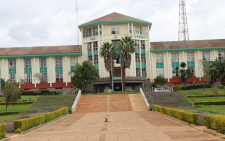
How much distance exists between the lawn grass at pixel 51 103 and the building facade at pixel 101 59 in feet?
57.4

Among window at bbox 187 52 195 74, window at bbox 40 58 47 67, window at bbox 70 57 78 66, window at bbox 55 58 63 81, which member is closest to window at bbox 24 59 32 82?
window at bbox 40 58 47 67

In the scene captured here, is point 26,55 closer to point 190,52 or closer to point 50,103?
point 50,103

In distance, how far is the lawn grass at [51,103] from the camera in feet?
96.8

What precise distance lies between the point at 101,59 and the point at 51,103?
67.6ft

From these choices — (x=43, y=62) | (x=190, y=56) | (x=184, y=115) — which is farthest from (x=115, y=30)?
(x=184, y=115)

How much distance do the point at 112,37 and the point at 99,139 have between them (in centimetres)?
4143

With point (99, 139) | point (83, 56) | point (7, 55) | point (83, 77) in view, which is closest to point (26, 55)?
point (7, 55)

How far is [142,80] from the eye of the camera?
48.7 meters

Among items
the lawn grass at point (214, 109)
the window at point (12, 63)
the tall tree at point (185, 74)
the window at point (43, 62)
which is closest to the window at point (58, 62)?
the window at point (43, 62)

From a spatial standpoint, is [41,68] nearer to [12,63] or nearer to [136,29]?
[12,63]

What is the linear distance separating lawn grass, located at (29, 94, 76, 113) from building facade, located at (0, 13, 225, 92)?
1749cm

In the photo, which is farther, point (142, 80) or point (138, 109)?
point (142, 80)

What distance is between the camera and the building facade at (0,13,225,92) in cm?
5209

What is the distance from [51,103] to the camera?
3288 cm
